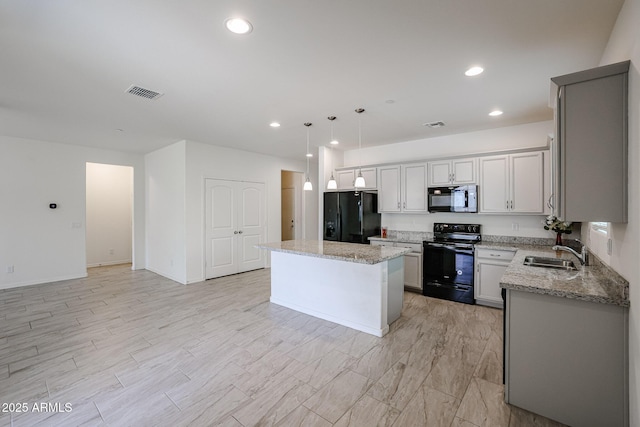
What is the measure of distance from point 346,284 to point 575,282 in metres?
2.04

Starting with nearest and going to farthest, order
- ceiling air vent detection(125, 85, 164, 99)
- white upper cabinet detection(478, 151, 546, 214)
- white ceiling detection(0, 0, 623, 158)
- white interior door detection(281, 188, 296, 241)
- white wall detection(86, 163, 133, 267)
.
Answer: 1. white ceiling detection(0, 0, 623, 158)
2. ceiling air vent detection(125, 85, 164, 99)
3. white upper cabinet detection(478, 151, 546, 214)
4. white wall detection(86, 163, 133, 267)
5. white interior door detection(281, 188, 296, 241)

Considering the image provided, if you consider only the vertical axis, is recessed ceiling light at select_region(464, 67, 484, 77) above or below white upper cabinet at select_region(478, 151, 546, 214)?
above

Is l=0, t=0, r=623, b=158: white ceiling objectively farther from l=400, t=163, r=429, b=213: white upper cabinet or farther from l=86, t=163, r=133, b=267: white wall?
l=86, t=163, r=133, b=267: white wall

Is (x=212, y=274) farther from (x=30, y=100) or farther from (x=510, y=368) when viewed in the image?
(x=510, y=368)

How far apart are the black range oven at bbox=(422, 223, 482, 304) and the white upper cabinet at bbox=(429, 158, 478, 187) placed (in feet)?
2.49

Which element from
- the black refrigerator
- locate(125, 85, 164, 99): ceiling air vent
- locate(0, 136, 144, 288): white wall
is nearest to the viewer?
locate(125, 85, 164, 99): ceiling air vent

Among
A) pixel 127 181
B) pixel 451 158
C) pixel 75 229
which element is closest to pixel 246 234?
pixel 75 229

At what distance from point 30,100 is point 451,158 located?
5.57 metres

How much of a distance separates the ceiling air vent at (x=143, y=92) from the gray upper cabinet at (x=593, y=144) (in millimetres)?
3564

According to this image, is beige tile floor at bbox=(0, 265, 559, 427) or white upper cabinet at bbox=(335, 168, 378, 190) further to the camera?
white upper cabinet at bbox=(335, 168, 378, 190)

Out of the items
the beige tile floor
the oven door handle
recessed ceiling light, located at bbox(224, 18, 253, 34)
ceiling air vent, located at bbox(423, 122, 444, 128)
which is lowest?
the beige tile floor

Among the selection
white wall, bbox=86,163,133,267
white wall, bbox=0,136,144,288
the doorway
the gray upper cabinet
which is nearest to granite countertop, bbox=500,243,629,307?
the gray upper cabinet

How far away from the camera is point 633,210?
1549 millimetres

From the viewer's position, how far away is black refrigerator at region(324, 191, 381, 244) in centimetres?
500
